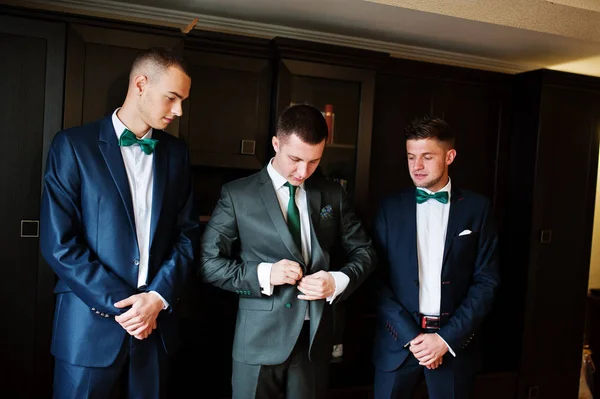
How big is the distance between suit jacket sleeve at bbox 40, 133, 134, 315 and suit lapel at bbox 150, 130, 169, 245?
23cm

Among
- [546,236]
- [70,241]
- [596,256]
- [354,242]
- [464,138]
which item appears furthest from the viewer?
[596,256]

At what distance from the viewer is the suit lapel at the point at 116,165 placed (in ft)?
6.41

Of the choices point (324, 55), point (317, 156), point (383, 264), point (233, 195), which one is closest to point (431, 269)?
point (383, 264)

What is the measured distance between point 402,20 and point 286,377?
192 centimetres

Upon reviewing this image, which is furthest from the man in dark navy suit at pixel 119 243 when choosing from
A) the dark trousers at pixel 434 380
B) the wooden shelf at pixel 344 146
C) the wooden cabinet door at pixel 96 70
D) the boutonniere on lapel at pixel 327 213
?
the wooden shelf at pixel 344 146

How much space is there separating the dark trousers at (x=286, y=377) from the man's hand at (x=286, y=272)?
240 millimetres

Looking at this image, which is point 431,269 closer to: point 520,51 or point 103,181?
point 103,181

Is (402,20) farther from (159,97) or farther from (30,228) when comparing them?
(30,228)

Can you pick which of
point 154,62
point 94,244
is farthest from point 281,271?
point 154,62

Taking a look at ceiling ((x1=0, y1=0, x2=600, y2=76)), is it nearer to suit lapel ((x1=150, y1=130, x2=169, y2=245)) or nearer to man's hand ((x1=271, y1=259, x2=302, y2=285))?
A: suit lapel ((x1=150, y1=130, x2=169, y2=245))

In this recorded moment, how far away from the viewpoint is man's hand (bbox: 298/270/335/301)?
198 centimetres

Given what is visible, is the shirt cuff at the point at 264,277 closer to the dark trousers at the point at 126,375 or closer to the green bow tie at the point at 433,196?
the dark trousers at the point at 126,375

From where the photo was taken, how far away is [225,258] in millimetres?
2090

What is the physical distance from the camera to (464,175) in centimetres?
360
